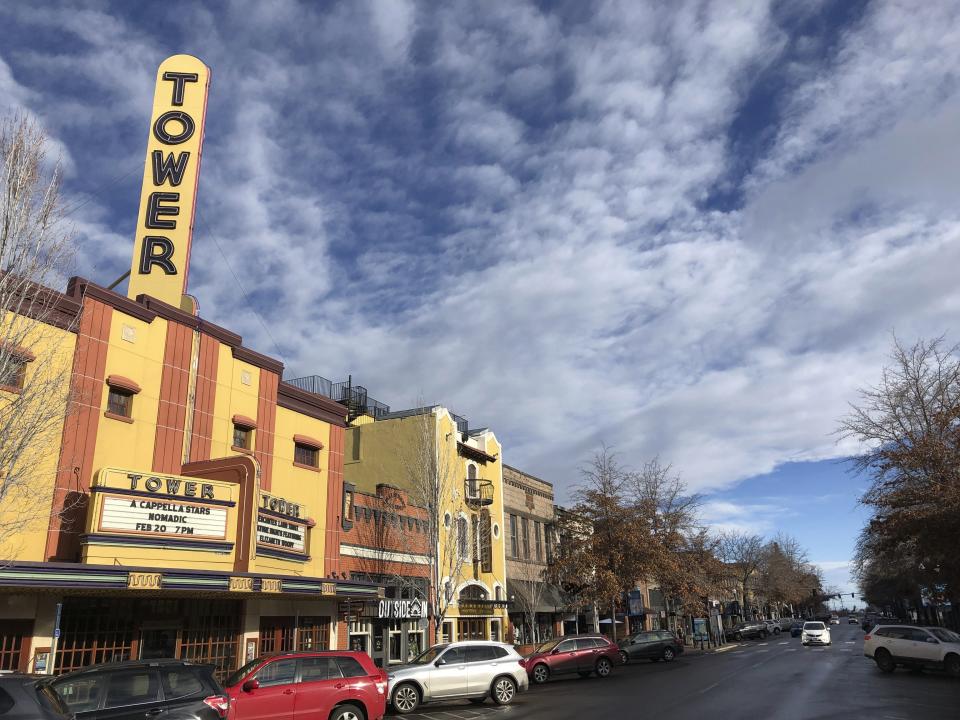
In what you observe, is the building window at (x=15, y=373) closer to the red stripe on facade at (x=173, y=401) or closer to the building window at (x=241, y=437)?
the red stripe on facade at (x=173, y=401)

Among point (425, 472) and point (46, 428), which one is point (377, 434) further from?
point (46, 428)

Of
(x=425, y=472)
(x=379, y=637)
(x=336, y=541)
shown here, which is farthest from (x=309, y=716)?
(x=425, y=472)

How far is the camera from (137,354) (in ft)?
63.2

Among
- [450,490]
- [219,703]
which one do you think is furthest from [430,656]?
[450,490]

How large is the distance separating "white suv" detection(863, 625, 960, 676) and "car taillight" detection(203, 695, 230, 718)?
76.9ft

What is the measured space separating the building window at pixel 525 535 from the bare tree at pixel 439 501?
6.88 m

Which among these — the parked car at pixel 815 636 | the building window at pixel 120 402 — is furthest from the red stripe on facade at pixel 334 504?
the parked car at pixel 815 636

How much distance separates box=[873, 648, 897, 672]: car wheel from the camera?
24.6 m

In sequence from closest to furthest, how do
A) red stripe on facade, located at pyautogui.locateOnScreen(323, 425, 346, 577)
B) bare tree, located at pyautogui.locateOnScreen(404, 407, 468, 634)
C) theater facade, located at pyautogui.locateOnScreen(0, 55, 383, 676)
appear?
1. theater facade, located at pyautogui.locateOnScreen(0, 55, 383, 676)
2. red stripe on facade, located at pyautogui.locateOnScreen(323, 425, 346, 577)
3. bare tree, located at pyautogui.locateOnScreen(404, 407, 468, 634)

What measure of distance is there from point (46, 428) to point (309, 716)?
26.6 ft

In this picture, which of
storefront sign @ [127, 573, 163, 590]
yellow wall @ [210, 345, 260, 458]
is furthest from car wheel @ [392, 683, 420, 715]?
yellow wall @ [210, 345, 260, 458]

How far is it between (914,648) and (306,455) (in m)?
22.3

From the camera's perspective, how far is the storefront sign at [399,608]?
26.7m

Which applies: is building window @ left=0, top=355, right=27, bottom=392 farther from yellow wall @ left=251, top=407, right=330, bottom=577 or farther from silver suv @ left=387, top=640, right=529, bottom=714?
silver suv @ left=387, top=640, right=529, bottom=714
